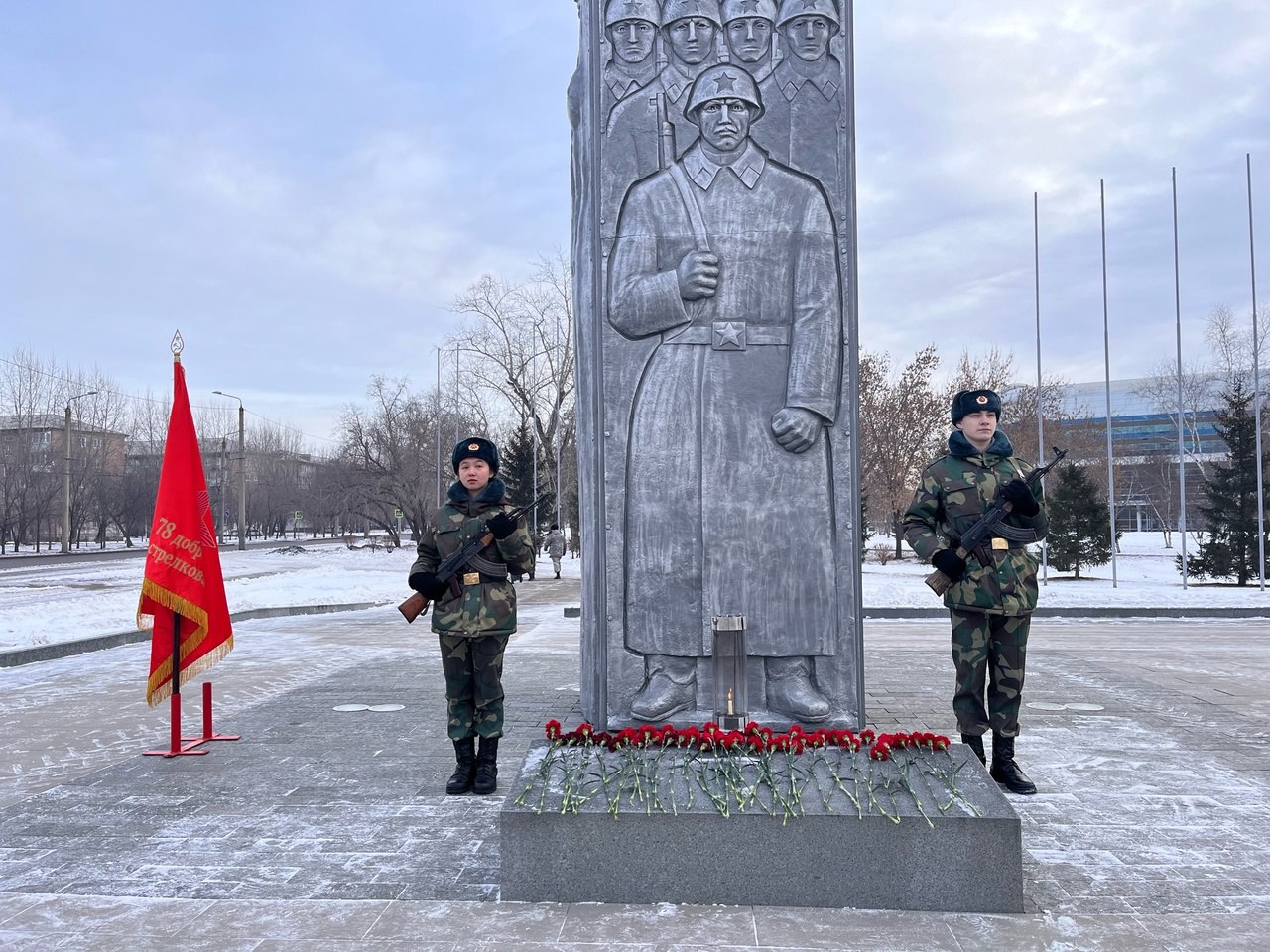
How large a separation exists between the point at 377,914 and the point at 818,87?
466 cm

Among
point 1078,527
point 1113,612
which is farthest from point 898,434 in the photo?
point 1113,612

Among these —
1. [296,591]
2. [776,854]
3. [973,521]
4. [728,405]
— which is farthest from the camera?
[296,591]

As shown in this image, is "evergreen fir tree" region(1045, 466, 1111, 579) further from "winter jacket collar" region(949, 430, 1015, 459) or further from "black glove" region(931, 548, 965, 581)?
"black glove" region(931, 548, 965, 581)

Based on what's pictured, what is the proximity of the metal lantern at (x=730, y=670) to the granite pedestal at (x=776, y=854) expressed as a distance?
49.7 inches

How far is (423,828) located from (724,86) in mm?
4180

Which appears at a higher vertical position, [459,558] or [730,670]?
[459,558]

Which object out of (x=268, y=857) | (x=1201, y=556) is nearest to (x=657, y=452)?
(x=268, y=857)

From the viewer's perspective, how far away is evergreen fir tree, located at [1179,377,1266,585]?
23.8 m

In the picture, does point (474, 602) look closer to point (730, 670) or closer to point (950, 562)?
point (730, 670)

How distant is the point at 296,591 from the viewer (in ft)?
64.1

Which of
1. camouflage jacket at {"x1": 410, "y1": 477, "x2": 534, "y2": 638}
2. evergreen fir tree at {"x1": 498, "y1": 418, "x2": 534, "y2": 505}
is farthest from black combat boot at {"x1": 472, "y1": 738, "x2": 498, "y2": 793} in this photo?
evergreen fir tree at {"x1": 498, "y1": 418, "x2": 534, "y2": 505}

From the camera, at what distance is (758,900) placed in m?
3.45

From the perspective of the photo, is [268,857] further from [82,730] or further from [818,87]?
[818,87]

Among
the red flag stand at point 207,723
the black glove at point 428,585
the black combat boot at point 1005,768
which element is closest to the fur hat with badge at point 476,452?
the black glove at point 428,585
